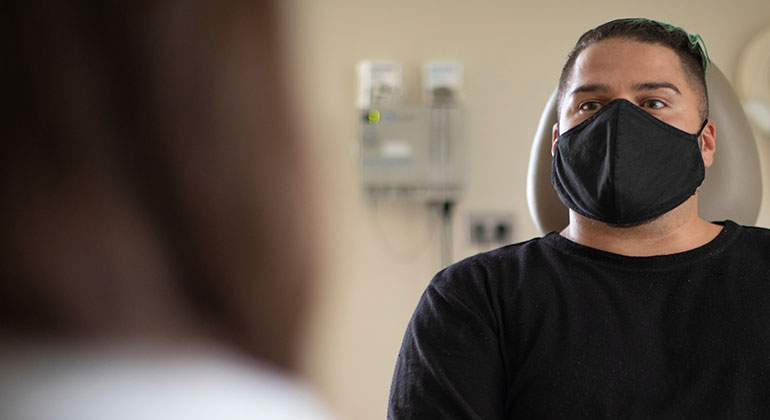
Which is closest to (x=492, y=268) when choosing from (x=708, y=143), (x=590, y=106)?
(x=590, y=106)

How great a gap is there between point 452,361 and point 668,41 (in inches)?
24.1

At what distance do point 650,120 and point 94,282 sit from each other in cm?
90

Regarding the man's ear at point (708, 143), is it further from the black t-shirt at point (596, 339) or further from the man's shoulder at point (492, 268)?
the man's shoulder at point (492, 268)

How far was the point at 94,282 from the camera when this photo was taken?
1.11 m

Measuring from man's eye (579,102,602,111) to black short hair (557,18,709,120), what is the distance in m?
0.07

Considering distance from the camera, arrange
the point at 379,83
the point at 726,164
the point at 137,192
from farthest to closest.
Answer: the point at 379,83 < the point at 726,164 < the point at 137,192

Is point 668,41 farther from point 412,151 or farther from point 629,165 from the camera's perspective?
point 412,151

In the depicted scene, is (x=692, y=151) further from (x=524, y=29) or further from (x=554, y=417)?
(x=524, y=29)

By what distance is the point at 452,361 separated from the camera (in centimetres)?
101

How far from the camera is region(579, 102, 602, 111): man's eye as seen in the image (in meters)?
1.11

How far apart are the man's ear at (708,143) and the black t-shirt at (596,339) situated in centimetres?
12

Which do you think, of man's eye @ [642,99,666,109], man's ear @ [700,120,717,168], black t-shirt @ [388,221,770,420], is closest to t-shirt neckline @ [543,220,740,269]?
black t-shirt @ [388,221,770,420]

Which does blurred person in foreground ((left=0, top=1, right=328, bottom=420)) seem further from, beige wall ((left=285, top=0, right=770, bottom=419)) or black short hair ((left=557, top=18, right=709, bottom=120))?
beige wall ((left=285, top=0, right=770, bottom=419))

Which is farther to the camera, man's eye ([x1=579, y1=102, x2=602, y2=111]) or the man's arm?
man's eye ([x1=579, y1=102, x2=602, y2=111])
